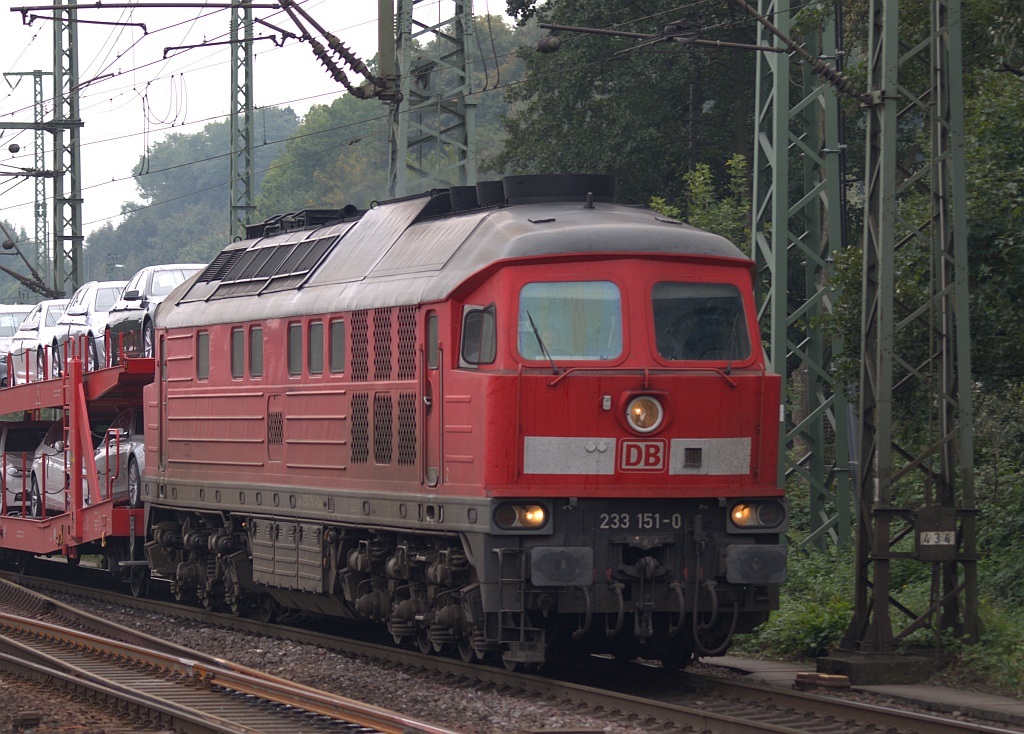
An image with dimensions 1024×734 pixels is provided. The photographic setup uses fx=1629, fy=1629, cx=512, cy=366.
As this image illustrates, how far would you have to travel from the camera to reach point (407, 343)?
13.3 meters

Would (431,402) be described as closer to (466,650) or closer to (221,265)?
(466,650)

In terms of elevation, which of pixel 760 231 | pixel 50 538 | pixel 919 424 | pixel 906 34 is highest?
pixel 906 34

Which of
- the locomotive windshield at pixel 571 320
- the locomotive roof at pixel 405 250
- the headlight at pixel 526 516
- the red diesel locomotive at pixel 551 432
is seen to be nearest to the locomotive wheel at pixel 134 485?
the locomotive roof at pixel 405 250

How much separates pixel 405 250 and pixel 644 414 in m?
3.06

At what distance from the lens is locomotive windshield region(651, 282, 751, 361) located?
12.4 metres

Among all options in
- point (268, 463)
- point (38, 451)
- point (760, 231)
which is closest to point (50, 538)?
point (38, 451)

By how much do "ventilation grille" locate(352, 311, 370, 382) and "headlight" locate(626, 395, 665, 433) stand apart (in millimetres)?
2902

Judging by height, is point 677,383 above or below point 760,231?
below

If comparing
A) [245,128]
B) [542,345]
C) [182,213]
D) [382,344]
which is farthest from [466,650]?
[182,213]

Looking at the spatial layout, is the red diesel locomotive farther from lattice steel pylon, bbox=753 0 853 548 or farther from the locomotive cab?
lattice steel pylon, bbox=753 0 853 548

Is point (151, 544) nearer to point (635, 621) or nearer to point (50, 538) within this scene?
point (50, 538)

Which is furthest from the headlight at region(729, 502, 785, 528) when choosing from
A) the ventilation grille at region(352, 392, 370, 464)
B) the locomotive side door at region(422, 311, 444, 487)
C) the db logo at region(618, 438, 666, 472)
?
the ventilation grille at region(352, 392, 370, 464)

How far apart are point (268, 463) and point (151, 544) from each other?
3943mm

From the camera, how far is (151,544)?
19250mm
